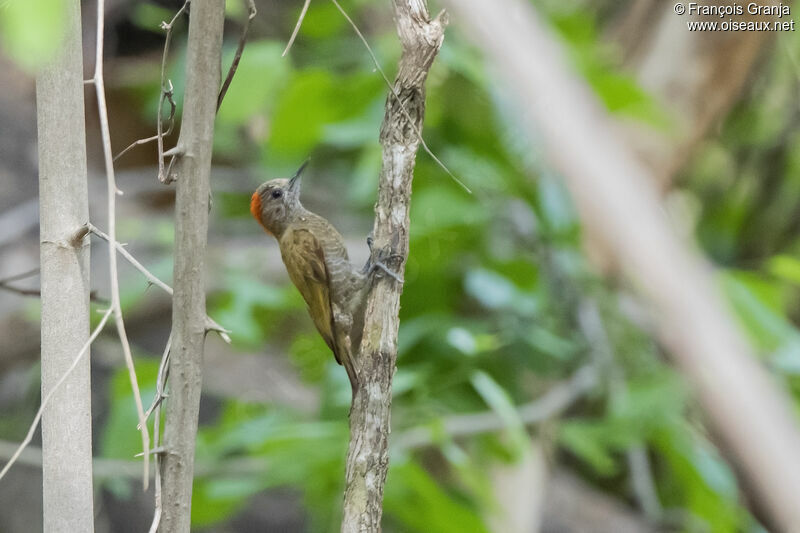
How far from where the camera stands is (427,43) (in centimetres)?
155

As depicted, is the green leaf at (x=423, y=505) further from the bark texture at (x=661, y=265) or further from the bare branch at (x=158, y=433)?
the bark texture at (x=661, y=265)

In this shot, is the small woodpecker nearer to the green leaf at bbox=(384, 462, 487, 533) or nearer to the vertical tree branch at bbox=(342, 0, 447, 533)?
the vertical tree branch at bbox=(342, 0, 447, 533)

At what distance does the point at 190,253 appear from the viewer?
4.19 ft

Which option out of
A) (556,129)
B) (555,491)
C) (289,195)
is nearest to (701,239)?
(555,491)

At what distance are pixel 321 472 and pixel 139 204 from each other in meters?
3.02

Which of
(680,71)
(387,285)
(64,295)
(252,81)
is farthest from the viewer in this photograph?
(680,71)

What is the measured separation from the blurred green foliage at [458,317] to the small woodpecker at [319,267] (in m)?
0.40

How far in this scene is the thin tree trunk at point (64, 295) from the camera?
3.99 ft

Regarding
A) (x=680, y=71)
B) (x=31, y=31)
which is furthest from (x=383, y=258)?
(x=680, y=71)

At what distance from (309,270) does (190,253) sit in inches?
55.3

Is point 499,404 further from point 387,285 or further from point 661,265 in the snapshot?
point 661,265

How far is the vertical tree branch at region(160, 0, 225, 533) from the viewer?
1.27m

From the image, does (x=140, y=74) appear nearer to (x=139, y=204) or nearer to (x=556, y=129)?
(x=139, y=204)

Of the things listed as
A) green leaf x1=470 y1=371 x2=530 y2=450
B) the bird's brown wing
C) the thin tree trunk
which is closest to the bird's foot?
the thin tree trunk
